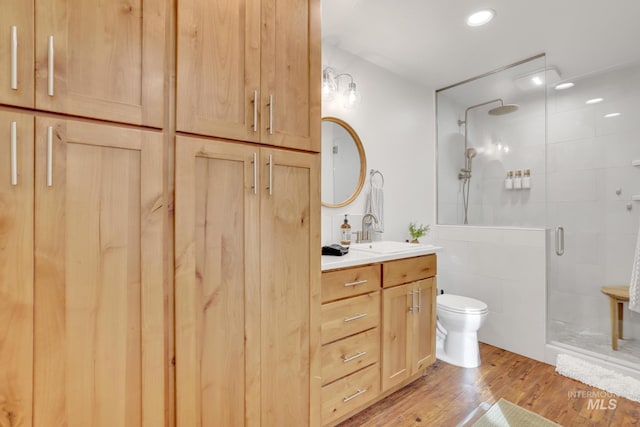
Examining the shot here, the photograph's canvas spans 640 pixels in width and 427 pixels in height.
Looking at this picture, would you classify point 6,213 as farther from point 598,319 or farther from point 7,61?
point 598,319

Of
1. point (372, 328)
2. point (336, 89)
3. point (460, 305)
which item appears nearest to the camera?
point (372, 328)

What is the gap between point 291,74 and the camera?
1.28 metres

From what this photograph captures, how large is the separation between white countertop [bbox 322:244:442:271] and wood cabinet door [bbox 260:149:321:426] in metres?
0.19

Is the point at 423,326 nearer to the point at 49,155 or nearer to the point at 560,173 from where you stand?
the point at 49,155

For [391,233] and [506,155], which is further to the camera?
[506,155]

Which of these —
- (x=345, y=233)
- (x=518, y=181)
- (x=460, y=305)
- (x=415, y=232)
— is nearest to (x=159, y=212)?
(x=345, y=233)

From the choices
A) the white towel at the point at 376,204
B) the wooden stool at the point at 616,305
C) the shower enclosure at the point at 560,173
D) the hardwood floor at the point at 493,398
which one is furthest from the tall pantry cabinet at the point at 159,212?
the wooden stool at the point at 616,305

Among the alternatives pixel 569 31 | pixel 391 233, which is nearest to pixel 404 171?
pixel 391 233

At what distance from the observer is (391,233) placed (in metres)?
2.68

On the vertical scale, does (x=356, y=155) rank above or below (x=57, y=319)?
above

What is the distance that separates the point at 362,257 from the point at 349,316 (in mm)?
328

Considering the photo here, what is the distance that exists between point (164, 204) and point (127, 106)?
→ 0.31 metres

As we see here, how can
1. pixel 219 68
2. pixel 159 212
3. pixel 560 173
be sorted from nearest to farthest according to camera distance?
pixel 159 212 → pixel 219 68 → pixel 560 173

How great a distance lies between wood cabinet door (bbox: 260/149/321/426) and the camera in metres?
1.21
